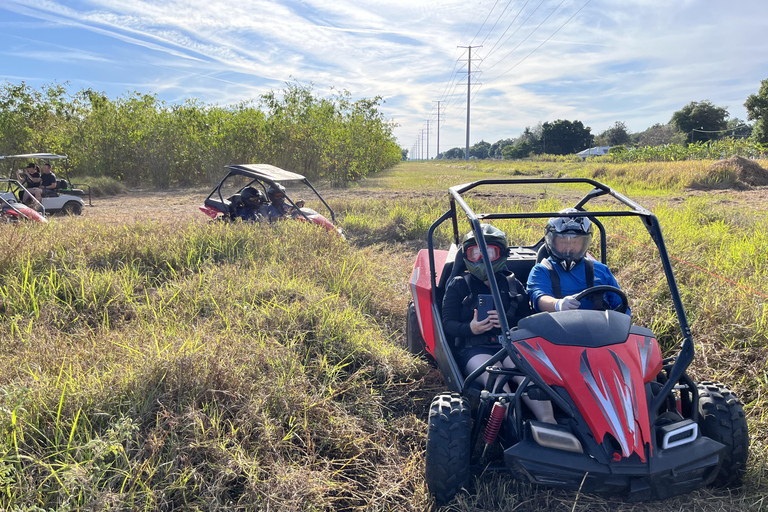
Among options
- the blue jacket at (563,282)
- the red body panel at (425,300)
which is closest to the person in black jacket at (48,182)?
the red body panel at (425,300)

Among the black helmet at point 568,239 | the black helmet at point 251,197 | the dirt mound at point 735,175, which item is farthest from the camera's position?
the dirt mound at point 735,175

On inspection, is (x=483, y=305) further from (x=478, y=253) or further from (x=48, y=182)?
(x=48, y=182)

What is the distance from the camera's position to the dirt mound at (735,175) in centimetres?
1391

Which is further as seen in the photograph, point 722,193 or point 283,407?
point 722,193

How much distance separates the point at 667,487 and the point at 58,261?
534 cm

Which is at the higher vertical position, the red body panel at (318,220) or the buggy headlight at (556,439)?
the red body panel at (318,220)

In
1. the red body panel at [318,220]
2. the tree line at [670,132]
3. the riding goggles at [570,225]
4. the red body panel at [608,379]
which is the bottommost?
the red body panel at [608,379]

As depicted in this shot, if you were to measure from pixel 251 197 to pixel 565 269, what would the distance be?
257 inches

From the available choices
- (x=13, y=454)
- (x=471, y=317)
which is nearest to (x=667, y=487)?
(x=471, y=317)

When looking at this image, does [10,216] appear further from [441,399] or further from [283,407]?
[441,399]

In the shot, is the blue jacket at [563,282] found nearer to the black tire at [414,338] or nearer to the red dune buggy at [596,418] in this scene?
the red dune buggy at [596,418]

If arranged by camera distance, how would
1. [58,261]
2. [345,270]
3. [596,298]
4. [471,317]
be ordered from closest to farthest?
[596,298]
[471,317]
[58,261]
[345,270]

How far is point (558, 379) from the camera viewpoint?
6.70ft

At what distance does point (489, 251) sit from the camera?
2871 millimetres
